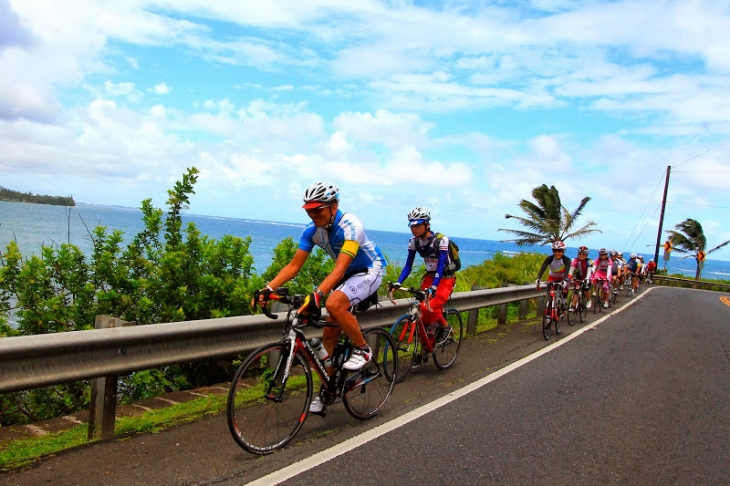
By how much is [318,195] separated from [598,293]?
14538mm

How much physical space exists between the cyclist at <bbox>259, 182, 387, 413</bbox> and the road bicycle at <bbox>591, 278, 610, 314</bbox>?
1337 centimetres

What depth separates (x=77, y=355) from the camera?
4.18 meters

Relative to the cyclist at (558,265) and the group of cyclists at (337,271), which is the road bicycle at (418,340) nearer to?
the group of cyclists at (337,271)

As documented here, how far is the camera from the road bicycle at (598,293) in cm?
1728

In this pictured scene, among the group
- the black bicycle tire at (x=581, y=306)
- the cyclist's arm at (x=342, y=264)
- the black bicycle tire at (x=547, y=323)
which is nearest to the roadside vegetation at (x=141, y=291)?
the cyclist's arm at (x=342, y=264)

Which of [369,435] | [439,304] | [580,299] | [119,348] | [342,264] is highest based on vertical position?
[342,264]

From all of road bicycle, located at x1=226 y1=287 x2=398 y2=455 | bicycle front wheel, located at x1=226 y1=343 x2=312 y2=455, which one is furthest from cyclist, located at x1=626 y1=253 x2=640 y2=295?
bicycle front wheel, located at x1=226 y1=343 x2=312 y2=455

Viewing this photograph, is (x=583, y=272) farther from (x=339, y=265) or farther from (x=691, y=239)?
(x=691, y=239)

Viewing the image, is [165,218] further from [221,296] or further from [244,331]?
[244,331]

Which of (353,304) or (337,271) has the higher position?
(337,271)

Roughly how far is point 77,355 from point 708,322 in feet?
53.5

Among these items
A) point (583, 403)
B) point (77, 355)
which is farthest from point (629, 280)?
point (77, 355)

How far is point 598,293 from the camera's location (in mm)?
17328

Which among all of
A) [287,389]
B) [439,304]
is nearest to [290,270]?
[287,389]
